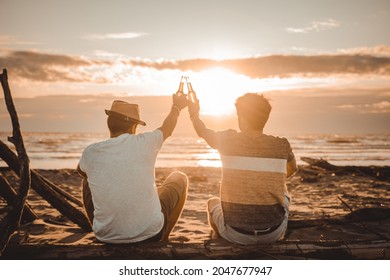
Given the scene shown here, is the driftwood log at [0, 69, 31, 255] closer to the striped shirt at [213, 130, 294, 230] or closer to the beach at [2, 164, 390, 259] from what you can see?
the beach at [2, 164, 390, 259]

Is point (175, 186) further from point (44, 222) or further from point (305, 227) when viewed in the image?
point (44, 222)

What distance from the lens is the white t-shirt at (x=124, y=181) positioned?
12.8 ft

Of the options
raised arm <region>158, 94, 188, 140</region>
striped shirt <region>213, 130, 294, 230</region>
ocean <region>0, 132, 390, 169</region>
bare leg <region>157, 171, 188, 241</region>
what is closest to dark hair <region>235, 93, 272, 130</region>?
striped shirt <region>213, 130, 294, 230</region>

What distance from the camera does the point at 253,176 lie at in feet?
13.4

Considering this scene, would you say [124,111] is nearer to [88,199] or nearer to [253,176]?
[88,199]

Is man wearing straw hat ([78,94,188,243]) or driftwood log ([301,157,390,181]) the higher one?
man wearing straw hat ([78,94,188,243])

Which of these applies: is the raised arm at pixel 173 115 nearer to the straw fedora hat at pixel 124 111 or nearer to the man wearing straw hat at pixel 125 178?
the man wearing straw hat at pixel 125 178

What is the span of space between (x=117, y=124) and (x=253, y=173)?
1460mm

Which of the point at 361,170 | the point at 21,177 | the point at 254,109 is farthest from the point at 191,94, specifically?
the point at 361,170

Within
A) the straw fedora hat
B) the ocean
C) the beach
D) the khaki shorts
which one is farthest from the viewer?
the ocean

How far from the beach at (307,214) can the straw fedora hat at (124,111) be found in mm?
1393

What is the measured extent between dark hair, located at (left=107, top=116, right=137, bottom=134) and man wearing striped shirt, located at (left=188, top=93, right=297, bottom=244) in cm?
88

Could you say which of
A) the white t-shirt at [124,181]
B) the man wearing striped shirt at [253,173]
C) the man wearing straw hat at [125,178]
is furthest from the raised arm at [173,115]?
the man wearing striped shirt at [253,173]

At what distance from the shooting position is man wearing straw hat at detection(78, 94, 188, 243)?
3896mm
